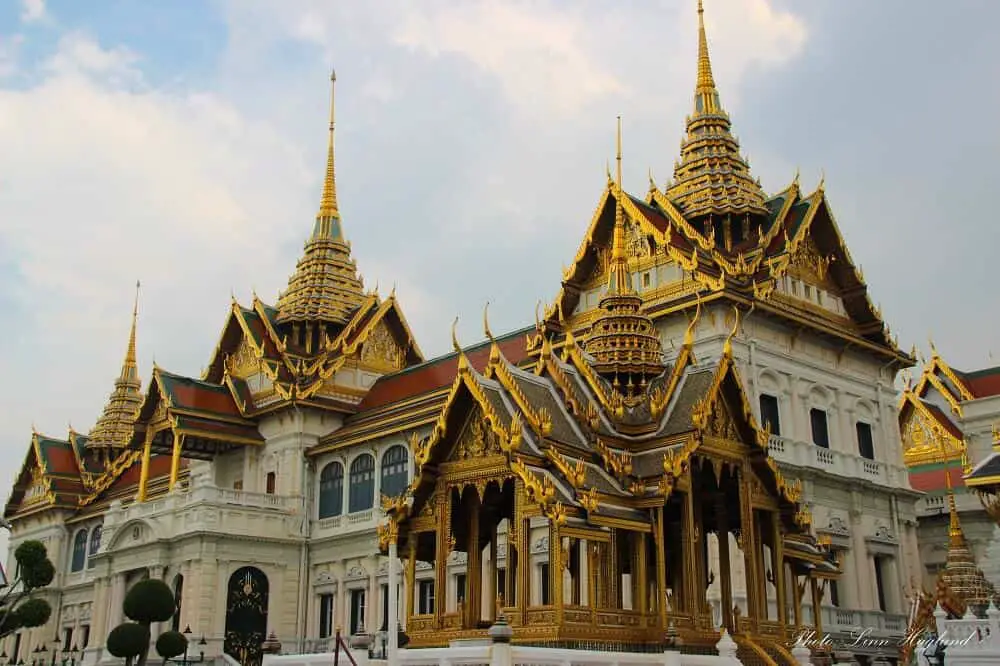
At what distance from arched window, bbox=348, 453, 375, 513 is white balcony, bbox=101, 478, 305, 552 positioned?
2135mm

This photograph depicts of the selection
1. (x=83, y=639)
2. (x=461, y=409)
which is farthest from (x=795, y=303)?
(x=83, y=639)

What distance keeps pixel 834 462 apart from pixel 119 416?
40040mm

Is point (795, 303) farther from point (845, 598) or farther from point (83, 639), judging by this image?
point (83, 639)

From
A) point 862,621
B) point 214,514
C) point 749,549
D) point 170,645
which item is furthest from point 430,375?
point 749,549

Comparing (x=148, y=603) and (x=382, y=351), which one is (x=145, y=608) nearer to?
(x=148, y=603)

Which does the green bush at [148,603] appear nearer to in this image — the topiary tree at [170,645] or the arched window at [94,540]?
the topiary tree at [170,645]

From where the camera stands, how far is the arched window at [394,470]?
3431cm

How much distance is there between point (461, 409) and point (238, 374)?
3204 centimetres

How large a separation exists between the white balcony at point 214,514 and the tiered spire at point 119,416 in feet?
57.4

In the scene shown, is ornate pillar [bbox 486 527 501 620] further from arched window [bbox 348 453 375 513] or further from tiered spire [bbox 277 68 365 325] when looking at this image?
tiered spire [bbox 277 68 365 325]

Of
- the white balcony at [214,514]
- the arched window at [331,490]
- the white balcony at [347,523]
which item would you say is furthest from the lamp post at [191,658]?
the arched window at [331,490]

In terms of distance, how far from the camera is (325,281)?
44188 mm

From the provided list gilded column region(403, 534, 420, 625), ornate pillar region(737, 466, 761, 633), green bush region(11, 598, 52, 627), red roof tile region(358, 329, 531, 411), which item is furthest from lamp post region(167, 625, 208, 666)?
ornate pillar region(737, 466, 761, 633)

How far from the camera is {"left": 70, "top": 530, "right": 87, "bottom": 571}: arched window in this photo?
49.4 meters
